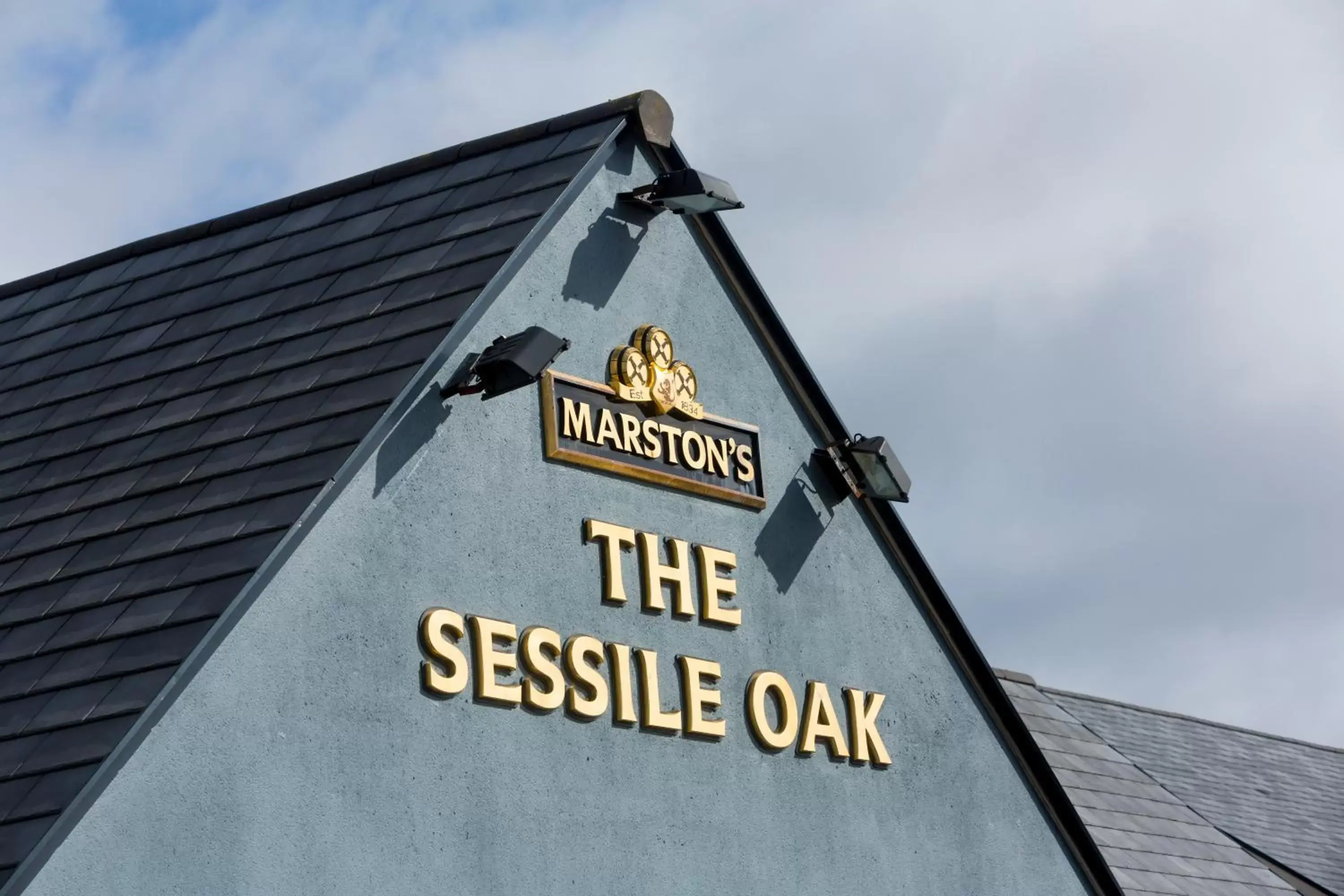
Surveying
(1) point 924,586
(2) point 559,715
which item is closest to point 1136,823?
(1) point 924,586

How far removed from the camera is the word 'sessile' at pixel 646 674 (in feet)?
34.5

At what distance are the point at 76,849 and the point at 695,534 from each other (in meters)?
4.73

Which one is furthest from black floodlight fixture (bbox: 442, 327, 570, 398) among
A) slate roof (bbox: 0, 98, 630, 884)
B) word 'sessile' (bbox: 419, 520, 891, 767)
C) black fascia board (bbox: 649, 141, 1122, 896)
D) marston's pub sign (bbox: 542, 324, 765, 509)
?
black fascia board (bbox: 649, 141, 1122, 896)

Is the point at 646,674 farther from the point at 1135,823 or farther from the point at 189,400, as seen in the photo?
the point at 1135,823

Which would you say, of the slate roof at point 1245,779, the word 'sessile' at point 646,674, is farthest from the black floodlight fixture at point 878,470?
the slate roof at point 1245,779

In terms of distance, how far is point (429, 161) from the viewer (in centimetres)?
1270

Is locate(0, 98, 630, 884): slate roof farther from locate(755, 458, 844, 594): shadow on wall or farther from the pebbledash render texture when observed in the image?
locate(755, 458, 844, 594): shadow on wall

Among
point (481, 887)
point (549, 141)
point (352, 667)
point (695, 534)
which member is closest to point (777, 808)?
point (695, 534)

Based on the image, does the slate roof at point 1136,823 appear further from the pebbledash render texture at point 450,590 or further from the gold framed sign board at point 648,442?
the gold framed sign board at point 648,442

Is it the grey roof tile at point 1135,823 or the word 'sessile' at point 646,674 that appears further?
the grey roof tile at point 1135,823

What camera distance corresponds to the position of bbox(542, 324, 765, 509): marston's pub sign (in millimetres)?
11562

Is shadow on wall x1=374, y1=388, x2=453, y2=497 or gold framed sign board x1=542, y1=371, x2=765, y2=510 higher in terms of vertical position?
gold framed sign board x1=542, y1=371, x2=765, y2=510

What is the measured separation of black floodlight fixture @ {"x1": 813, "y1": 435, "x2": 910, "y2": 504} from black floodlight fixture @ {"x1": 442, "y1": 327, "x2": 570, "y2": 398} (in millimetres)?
3112

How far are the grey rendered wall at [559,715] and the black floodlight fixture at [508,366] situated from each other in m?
0.14
